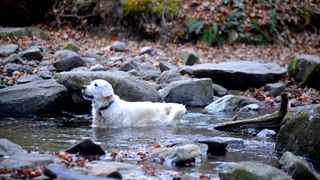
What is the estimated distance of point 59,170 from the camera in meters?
5.80

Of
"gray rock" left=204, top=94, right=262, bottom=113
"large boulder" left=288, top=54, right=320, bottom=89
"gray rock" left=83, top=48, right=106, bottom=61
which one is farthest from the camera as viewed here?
"gray rock" left=83, top=48, right=106, bottom=61

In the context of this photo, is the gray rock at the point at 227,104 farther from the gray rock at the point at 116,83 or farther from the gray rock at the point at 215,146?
the gray rock at the point at 215,146

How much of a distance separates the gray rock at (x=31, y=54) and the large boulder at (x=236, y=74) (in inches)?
146

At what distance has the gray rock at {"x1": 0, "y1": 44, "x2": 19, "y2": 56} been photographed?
1520cm

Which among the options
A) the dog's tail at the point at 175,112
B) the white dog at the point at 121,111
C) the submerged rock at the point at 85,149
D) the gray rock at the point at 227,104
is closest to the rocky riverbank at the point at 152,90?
the gray rock at the point at 227,104

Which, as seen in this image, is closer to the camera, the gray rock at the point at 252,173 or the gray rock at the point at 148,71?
the gray rock at the point at 252,173

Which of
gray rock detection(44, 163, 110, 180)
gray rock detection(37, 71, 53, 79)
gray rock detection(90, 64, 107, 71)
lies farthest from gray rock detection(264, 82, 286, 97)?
gray rock detection(44, 163, 110, 180)

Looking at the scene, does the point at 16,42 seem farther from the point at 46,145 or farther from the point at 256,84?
the point at 46,145

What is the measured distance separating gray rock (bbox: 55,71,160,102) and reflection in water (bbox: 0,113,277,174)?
2.51ft

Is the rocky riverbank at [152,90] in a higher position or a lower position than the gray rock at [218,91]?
higher

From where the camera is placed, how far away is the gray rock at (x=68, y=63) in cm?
1404

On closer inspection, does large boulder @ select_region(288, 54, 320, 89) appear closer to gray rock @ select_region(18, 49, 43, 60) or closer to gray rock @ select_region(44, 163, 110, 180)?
A: gray rock @ select_region(18, 49, 43, 60)

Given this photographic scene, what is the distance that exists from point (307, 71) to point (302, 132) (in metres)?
7.95

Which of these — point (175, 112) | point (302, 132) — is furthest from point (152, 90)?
point (302, 132)
